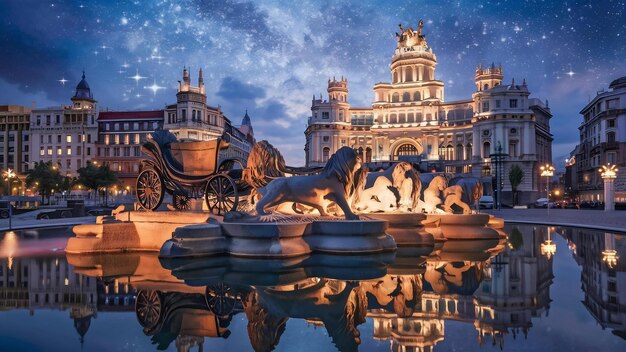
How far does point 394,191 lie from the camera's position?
1319cm

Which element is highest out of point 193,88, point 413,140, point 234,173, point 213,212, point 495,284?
point 193,88

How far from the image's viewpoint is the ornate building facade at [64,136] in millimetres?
68438

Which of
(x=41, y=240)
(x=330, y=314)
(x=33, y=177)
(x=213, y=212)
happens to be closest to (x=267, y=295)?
(x=330, y=314)

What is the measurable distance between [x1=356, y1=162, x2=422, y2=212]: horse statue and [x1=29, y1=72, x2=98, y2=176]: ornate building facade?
66.2 metres

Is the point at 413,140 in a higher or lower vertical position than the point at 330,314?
higher

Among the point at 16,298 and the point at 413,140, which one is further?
the point at 413,140

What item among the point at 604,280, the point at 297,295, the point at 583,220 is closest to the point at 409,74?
the point at 583,220

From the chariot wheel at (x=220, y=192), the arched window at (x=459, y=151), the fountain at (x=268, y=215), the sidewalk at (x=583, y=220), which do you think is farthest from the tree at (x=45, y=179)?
the arched window at (x=459, y=151)

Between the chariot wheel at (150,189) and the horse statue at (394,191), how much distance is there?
584cm

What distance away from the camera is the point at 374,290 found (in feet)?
21.4

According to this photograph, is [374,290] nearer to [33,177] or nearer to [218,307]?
[218,307]

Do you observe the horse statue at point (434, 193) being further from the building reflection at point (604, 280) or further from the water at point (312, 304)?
the water at point (312, 304)

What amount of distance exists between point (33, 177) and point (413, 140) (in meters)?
58.9

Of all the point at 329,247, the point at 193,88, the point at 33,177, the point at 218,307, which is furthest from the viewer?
the point at 193,88
